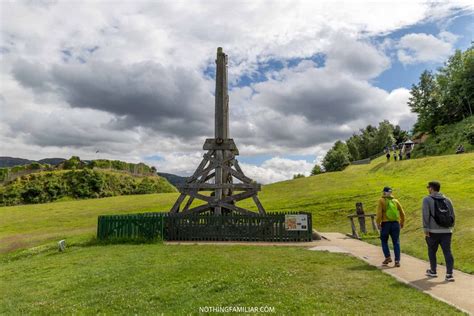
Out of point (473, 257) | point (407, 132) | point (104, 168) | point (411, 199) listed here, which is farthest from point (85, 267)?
point (407, 132)

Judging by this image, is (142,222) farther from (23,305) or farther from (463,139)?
(463,139)

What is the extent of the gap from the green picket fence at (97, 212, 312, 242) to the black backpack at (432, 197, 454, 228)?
7505 millimetres

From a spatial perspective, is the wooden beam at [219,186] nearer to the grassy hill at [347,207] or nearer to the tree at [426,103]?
the grassy hill at [347,207]

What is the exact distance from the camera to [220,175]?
17.5 metres

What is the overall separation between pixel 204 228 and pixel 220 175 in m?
3.16

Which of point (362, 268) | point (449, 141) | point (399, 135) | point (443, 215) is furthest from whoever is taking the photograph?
point (399, 135)

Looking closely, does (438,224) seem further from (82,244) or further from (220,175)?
(82,244)

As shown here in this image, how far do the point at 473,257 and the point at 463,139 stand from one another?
43.5 metres

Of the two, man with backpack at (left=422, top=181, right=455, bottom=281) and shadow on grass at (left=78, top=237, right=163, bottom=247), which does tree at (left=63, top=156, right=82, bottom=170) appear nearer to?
shadow on grass at (left=78, top=237, right=163, bottom=247)

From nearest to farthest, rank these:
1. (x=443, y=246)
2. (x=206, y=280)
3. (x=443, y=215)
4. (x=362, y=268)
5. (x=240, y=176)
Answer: (x=443, y=215)
(x=443, y=246)
(x=206, y=280)
(x=362, y=268)
(x=240, y=176)

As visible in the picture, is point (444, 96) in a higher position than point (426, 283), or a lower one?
higher

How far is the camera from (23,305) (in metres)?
7.30

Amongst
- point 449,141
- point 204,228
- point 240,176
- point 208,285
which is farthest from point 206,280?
point 449,141

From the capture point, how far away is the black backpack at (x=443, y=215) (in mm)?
7570
